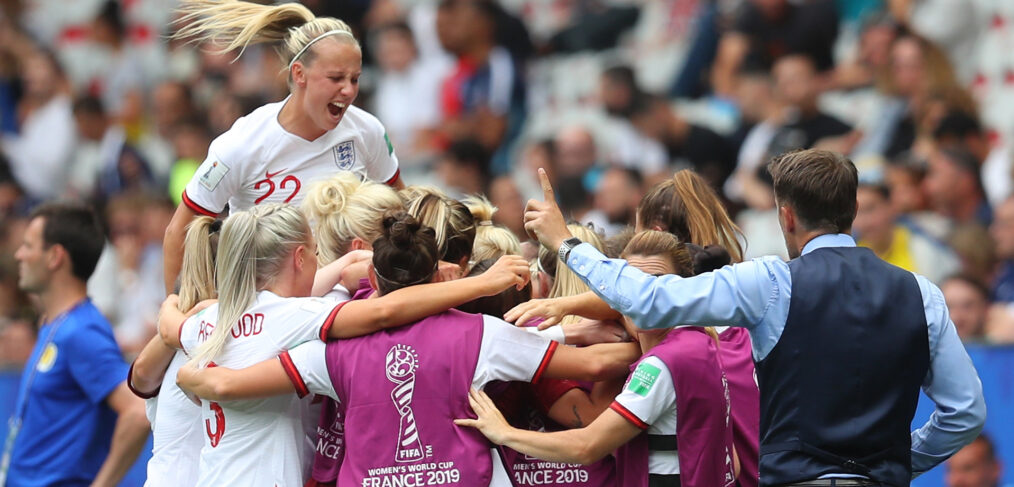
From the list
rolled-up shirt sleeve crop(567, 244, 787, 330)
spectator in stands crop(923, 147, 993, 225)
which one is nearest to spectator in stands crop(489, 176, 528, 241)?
spectator in stands crop(923, 147, 993, 225)

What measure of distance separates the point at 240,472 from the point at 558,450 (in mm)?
1069

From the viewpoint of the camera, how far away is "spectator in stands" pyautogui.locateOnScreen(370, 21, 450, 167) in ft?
36.7

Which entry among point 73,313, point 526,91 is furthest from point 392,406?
point 526,91

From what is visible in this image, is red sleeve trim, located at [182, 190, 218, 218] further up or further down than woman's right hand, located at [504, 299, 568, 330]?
further down

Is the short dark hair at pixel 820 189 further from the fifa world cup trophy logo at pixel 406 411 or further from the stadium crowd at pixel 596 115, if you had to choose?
the stadium crowd at pixel 596 115

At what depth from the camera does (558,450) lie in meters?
3.99

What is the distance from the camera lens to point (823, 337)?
3836 mm

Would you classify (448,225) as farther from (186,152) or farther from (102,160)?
(102,160)

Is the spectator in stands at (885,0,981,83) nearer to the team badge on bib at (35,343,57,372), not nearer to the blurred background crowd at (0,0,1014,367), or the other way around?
the blurred background crowd at (0,0,1014,367)

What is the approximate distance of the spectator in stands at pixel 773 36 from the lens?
9.68m

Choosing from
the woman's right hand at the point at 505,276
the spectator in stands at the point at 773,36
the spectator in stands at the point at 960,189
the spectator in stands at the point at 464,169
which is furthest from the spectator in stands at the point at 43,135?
the woman's right hand at the point at 505,276

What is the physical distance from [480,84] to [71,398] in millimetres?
5602

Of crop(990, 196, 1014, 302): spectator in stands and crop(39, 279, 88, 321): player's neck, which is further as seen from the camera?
crop(990, 196, 1014, 302): spectator in stands

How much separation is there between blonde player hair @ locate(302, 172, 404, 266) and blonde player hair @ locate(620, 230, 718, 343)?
Answer: 94 cm
